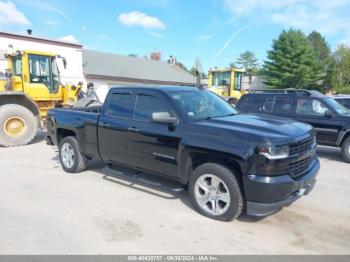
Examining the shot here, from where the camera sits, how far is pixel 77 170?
697cm

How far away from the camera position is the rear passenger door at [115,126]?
5.68 metres

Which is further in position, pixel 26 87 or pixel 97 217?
pixel 26 87

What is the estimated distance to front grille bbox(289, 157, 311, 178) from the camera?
14.0 ft

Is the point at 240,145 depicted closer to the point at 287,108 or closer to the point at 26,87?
the point at 287,108

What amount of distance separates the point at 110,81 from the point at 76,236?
24.1 m

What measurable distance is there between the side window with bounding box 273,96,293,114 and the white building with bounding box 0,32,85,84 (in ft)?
39.7

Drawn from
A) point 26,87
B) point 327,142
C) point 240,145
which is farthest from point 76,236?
point 26,87

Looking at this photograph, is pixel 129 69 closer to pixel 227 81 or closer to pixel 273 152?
pixel 227 81

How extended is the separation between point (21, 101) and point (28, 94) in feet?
1.20

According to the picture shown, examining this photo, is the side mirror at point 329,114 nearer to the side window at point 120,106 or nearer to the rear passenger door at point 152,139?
the rear passenger door at point 152,139

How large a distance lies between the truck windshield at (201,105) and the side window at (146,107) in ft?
0.87

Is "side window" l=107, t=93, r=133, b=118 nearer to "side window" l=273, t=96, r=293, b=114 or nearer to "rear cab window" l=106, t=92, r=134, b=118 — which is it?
"rear cab window" l=106, t=92, r=134, b=118

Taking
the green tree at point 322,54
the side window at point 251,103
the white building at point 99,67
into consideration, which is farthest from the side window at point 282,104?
the green tree at point 322,54

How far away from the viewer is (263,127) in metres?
4.48
